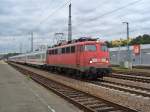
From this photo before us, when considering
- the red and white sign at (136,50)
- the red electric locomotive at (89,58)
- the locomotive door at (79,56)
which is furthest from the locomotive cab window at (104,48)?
the red and white sign at (136,50)

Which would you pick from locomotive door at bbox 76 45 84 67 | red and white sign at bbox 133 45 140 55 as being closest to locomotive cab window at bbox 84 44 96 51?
locomotive door at bbox 76 45 84 67

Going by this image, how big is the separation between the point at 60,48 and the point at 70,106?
22919mm

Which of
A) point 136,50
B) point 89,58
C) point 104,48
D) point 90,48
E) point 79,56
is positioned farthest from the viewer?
point 136,50

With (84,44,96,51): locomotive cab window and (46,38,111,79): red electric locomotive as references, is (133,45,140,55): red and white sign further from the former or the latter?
(84,44,96,51): locomotive cab window

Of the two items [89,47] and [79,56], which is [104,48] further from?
[79,56]

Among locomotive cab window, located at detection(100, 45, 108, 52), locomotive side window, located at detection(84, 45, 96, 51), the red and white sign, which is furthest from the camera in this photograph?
the red and white sign

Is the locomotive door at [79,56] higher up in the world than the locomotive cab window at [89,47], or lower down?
lower down

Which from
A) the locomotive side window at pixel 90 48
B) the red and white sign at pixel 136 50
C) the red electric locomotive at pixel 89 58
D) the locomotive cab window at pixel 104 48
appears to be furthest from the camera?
the red and white sign at pixel 136 50

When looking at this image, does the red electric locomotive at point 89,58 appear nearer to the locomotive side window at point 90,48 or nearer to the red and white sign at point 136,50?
the locomotive side window at point 90,48

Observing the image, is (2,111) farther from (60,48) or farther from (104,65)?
(60,48)

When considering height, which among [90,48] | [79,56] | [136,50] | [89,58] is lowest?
[89,58]

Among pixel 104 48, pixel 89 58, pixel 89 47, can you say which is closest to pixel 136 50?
pixel 104 48

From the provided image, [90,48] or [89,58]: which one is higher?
[90,48]

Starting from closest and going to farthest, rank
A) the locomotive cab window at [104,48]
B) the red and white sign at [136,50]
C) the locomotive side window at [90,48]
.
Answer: the locomotive side window at [90,48], the locomotive cab window at [104,48], the red and white sign at [136,50]
